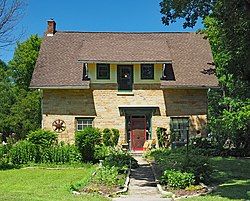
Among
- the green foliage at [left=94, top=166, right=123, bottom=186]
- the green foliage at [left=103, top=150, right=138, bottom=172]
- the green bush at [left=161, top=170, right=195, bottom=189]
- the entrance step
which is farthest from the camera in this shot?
the entrance step

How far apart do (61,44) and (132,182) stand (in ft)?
69.1

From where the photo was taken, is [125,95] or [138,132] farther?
[138,132]

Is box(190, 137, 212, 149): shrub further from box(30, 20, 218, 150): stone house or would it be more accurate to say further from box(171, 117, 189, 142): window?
box(30, 20, 218, 150): stone house

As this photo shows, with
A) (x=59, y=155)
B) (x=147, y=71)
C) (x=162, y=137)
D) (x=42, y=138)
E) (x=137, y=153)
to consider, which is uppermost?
(x=147, y=71)

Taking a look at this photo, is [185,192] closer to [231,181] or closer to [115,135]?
[231,181]

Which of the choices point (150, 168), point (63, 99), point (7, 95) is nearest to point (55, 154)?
point (150, 168)

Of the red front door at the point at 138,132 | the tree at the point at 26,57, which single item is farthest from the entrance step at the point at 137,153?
the tree at the point at 26,57

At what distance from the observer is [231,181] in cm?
1702

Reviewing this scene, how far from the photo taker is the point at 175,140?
32.7 meters

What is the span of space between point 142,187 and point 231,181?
3.47 meters

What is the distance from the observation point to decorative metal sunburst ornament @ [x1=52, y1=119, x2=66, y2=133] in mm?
32281

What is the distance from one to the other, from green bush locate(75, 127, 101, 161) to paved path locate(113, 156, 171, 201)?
3.83 m

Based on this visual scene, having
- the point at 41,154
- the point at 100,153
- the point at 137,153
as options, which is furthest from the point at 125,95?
the point at 41,154

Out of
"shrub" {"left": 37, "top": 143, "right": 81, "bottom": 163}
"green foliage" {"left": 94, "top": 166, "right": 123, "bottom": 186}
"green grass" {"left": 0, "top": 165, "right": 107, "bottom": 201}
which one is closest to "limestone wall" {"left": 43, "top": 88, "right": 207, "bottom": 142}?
"shrub" {"left": 37, "top": 143, "right": 81, "bottom": 163}
